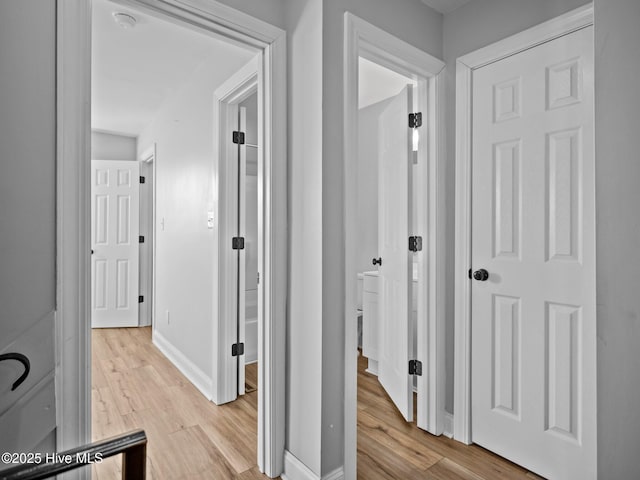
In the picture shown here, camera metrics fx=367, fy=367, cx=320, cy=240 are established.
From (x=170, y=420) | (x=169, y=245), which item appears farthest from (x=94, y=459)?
(x=169, y=245)

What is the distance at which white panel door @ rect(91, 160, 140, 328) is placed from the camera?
4.57 m

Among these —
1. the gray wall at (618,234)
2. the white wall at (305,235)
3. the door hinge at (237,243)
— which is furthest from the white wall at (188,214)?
the gray wall at (618,234)

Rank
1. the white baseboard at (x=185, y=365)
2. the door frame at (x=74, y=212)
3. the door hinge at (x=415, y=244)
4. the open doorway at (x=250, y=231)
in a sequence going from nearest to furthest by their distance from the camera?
the door frame at (x=74, y=212), the door hinge at (x=415, y=244), the white baseboard at (x=185, y=365), the open doorway at (x=250, y=231)

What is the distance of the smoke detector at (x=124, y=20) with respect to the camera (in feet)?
7.13

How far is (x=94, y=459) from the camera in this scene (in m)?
0.56

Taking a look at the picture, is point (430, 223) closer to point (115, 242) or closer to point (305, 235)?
point (305, 235)

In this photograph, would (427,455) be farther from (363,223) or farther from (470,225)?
(363,223)

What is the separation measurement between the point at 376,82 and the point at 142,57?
1.92 metres

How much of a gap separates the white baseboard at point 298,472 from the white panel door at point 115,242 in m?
3.63

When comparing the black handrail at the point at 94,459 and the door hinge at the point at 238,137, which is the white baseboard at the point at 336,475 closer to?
the black handrail at the point at 94,459

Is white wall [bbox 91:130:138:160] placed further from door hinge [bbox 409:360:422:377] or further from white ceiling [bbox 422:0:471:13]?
door hinge [bbox 409:360:422:377]

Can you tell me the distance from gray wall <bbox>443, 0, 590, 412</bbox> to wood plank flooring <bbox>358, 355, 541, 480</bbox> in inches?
9.5

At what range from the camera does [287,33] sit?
5.69ft

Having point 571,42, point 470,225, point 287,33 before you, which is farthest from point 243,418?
point 571,42
